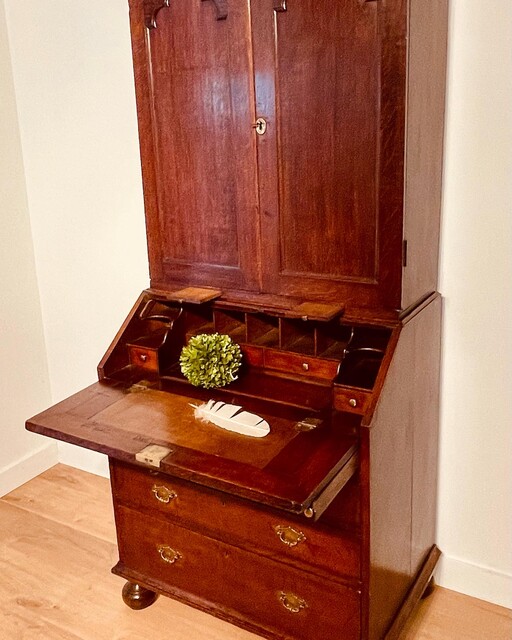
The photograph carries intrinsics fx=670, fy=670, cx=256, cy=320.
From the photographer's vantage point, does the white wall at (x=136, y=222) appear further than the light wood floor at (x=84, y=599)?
No

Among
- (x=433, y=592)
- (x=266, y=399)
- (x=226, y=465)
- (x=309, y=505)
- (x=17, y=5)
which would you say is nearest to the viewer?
(x=309, y=505)

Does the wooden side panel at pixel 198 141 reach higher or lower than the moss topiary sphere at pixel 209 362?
higher

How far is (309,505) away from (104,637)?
40.6 inches

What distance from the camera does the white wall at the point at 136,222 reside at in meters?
1.72

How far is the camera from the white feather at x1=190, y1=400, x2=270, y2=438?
154 cm

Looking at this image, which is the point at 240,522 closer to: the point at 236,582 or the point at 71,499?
the point at 236,582

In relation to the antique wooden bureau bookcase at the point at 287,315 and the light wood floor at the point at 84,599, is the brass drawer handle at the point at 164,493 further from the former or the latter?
the light wood floor at the point at 84,599

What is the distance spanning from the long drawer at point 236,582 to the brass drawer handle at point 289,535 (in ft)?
0.27

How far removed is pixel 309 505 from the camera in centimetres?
129

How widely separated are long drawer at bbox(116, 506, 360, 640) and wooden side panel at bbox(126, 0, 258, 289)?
718 millimetres

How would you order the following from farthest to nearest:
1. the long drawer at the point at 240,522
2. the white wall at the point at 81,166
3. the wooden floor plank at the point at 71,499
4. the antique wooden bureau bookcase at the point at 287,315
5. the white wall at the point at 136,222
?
1. the wooden floor plank at the point at 71,499
2. the white wall at the point at 81,166
3. the white wall at the point at 136,222
4. the long drawer at the point at 240,522
5. the antique wooden bureau bookcase at the point at 287,315

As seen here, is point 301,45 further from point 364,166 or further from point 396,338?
point 396,338

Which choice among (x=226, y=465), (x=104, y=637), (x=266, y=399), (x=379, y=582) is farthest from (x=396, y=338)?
(x=104, y=637)

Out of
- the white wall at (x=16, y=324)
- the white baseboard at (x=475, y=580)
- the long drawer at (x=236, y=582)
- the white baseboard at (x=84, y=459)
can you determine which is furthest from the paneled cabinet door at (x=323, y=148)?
the white baseboard at (x=84, y=459)
